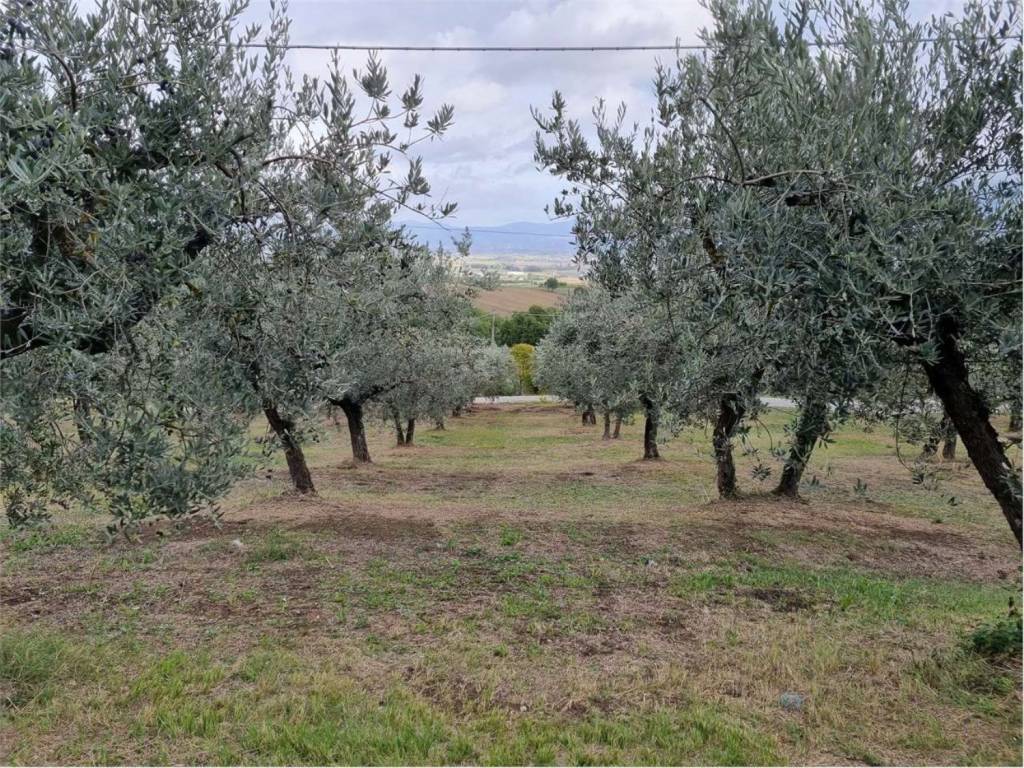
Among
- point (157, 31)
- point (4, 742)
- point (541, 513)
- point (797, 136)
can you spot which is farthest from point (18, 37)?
point (541, 513)

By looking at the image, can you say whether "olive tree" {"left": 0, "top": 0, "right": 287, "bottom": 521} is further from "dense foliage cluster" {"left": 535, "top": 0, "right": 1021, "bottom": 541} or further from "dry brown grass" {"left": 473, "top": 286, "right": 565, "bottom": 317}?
"dry brown grass" {"left": 473, "top": 286, "right": 565, "bottom": 317}

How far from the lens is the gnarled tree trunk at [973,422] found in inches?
205

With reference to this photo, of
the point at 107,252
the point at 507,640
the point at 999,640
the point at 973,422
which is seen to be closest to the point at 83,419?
the point at 107,252

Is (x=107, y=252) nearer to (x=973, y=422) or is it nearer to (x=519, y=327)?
(x=973, y=422)

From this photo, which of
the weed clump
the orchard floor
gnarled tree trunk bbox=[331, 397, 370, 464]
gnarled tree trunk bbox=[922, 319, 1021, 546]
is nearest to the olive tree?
the orchard floor

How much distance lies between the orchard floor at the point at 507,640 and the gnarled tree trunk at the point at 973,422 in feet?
3.06

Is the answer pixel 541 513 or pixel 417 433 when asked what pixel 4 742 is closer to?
pixel 541 513

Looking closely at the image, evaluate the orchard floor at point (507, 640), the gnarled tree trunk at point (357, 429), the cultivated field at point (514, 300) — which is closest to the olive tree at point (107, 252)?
the orchard floor at point (507, 640)

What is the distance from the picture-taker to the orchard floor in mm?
4824

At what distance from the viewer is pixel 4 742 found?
4793mm

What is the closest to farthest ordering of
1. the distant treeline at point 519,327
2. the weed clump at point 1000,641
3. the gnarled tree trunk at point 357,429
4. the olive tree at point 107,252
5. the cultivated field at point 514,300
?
the olive tree at point 107,252 → the weed clump at point 1000,641 → the gnarled tree trunk at point 357,429 → the distant treeline at point 519,327 → the cultivated field at point 514,300

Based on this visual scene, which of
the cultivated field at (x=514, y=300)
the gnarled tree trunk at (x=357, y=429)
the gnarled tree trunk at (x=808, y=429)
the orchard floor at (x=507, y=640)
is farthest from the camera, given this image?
the cultivated field at (x=514, y=300)

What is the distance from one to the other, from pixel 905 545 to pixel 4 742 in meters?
11.9

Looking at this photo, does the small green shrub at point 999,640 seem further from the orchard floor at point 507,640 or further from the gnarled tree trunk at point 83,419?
the gnarled tree trunk at point 83,419
